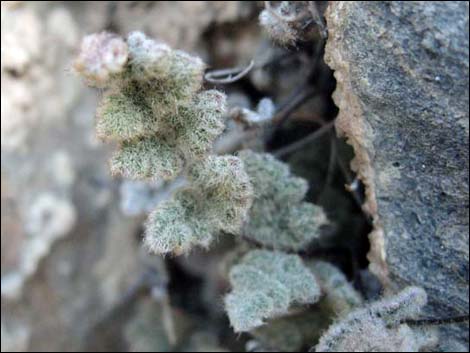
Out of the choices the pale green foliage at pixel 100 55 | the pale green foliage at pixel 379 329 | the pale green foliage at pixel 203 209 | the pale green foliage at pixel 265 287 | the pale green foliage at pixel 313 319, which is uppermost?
the pale green foliage at pixel 100 55

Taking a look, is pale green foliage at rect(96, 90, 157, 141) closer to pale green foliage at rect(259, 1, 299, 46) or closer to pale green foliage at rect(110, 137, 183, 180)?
pale green foliage at rect(110, 137, 183, 180)

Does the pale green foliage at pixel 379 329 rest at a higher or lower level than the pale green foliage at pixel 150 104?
lower

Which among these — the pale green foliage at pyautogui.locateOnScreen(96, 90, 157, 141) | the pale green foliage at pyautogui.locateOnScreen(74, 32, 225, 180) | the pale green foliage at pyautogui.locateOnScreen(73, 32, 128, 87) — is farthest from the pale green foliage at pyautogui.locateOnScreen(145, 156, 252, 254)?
the pale green foliage at pyautogui.locateOnScreen(73, 32, 128, 87)

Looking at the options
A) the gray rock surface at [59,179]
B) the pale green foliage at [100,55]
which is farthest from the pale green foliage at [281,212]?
the pale green foliage at [100,55]

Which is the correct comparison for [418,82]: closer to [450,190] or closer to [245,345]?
[450,190]

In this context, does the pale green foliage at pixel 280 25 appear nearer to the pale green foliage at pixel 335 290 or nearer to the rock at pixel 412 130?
the rock at pixel 412 130

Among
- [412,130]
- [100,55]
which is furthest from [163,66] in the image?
[412,130]
